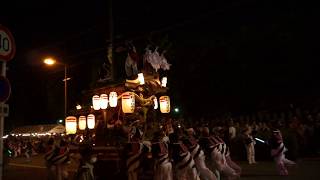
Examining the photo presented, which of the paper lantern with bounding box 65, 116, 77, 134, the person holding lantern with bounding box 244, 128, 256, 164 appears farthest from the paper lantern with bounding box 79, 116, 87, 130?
the person holding lantern with bounding box 244, 128, 256, 164

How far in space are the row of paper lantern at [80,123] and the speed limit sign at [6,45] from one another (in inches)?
426

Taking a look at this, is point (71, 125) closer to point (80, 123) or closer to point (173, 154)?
point (80, 123)

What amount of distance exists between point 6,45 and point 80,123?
38.6 ft

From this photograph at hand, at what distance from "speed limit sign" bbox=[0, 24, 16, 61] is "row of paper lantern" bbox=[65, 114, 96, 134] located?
1082 centimetres

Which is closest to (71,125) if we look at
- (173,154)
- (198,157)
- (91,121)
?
(91,121)

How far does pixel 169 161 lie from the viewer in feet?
40.0

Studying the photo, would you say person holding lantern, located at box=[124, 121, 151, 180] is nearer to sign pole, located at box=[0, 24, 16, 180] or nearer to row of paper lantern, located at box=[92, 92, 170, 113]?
row of paper lantern, located at box=[92, 92, 170, 113]

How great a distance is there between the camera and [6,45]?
746 cm

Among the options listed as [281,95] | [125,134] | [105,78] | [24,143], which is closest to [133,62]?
[105,78]

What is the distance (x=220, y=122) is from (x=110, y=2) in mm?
10938

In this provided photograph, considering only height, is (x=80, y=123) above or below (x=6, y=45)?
below

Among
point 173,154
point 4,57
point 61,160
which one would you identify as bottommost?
point 61,160

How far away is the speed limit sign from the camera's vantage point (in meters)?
7.38

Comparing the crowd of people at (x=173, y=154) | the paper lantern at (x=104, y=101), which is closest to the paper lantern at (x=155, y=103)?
the crowd of people at (x=173, y=154)
